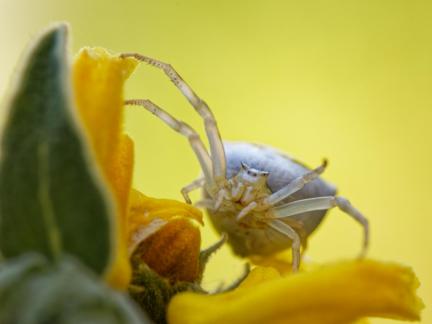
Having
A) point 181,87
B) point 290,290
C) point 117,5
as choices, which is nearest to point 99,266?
point 290,290

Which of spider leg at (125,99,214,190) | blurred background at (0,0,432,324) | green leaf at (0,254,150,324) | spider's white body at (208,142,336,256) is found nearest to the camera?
green leaf at (0,254,150,324)

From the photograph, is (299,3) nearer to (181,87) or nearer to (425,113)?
(425,113)

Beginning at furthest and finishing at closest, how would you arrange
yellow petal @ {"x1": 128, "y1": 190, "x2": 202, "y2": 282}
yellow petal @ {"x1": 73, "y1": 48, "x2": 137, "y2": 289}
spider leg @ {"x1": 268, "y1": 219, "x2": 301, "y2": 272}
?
spider leg @ {"x1": 268, "y1": 219, "x2": 301, "y2": 272}
yellow petal @ {"x1": 128, "y1": 190, "x2": 202, "y2": 282}
yellow petal @ {"x1": 73, "y1": 48, "x2": 137, "y2": 289}

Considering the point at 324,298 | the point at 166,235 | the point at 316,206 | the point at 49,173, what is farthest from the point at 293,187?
the point at 49,173

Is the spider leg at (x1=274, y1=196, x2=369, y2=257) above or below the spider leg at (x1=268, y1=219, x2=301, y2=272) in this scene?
above

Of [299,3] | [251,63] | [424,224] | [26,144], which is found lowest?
[424,224]

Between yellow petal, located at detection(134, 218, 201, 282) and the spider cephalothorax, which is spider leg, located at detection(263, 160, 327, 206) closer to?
the spider cephalothorax

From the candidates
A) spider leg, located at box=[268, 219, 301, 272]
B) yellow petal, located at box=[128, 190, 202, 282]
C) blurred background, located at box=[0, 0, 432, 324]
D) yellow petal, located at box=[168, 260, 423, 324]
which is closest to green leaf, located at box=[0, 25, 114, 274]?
yellow petal, located at box=[168, 260, 423, 324]
